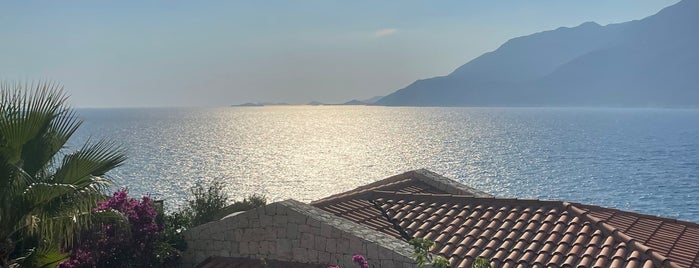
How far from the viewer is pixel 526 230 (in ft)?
44.8

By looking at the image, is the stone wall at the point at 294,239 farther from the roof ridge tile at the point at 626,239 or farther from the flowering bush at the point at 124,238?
the roof ridge tile at the point at 626,239

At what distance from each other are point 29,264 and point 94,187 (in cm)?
144

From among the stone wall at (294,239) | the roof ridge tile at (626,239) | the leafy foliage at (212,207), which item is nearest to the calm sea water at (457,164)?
the leafy foliage at (212,207)

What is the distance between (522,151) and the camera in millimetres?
124125

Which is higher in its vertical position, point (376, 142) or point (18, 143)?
point (18, 143)

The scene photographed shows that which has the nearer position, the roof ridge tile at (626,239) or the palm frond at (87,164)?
the palm frond at (87,164)

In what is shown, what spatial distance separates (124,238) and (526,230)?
9560 mm

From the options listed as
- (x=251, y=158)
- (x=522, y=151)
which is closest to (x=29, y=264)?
(x=251, y=158)

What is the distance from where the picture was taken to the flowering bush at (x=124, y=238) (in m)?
13.5

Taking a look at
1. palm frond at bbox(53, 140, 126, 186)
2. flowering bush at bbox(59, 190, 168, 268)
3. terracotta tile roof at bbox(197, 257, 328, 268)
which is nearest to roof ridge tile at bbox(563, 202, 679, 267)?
terracotta tile roof at bbox(197, 257, 328, 268)

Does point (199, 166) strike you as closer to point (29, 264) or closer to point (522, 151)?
point (522, 151)

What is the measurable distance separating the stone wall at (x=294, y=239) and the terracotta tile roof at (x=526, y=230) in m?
1.59

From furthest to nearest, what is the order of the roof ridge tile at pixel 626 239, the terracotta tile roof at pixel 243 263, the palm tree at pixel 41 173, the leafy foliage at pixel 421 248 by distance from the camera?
the terracotta tile roof at pixel 243 263 → the roof ridge tile at pixel 626 239 → the leafy foliage at pixel 421 248 → the palm tree at pixel 41 173

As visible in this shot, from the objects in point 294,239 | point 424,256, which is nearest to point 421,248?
point 424,256
